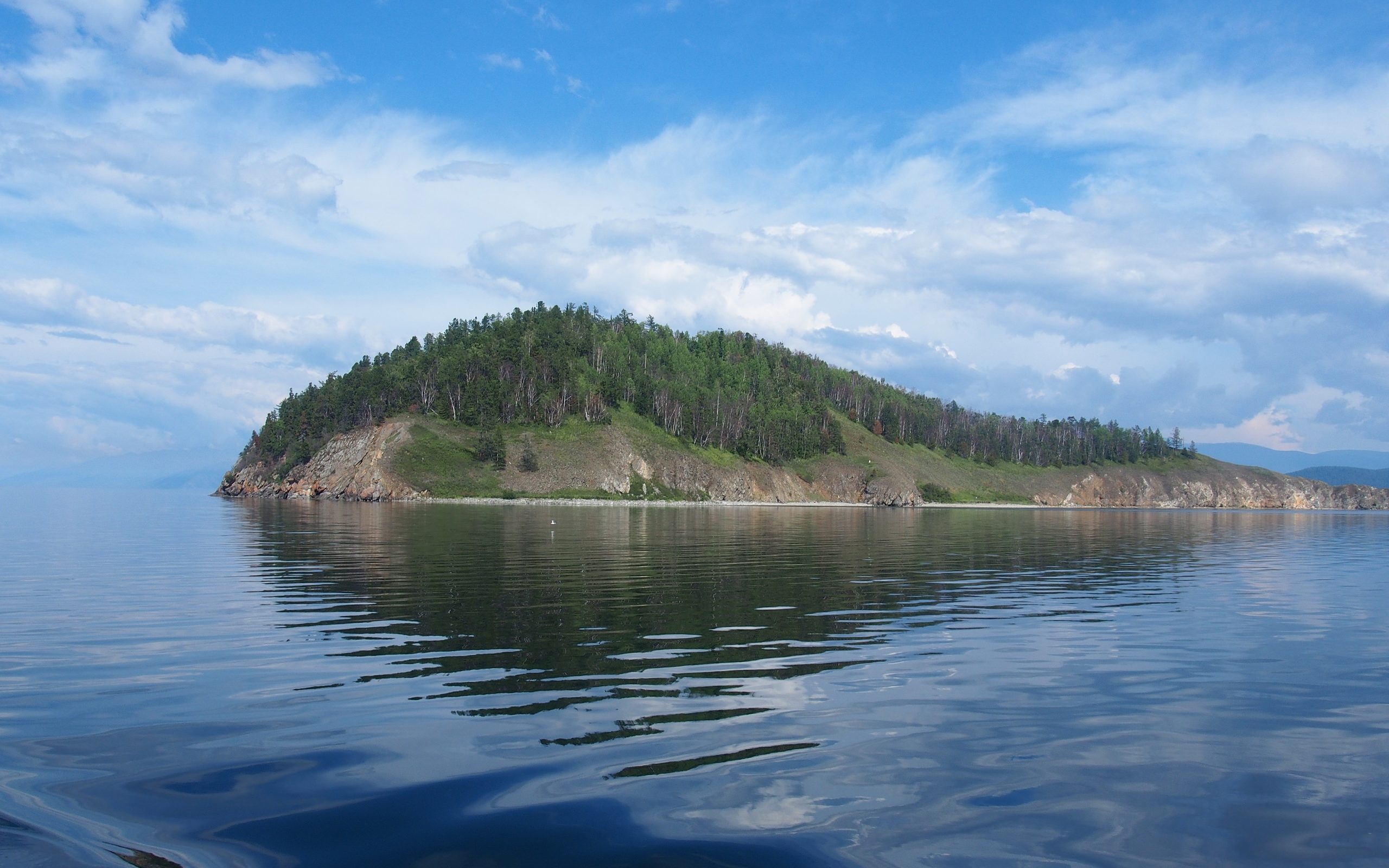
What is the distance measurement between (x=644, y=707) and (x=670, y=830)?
5.34 metres

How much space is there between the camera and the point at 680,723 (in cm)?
1388

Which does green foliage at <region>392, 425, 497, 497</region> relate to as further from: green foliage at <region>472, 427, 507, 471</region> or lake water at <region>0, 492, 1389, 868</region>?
lake water at <region>0, 492, 1389, 868</region>

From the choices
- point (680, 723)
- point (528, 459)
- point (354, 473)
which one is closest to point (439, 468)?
point (354, 473)

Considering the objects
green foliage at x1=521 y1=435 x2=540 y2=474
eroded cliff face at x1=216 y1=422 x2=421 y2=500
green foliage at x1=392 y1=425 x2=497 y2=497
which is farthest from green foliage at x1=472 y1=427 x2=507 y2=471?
eroded cliff face at x1=216 y1=422 x2=421 y2=500

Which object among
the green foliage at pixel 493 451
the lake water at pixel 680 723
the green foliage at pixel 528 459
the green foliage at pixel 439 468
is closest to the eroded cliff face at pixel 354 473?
the green foliage at pixel 439 468

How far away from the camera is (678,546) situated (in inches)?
2169

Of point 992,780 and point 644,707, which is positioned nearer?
point 992,780

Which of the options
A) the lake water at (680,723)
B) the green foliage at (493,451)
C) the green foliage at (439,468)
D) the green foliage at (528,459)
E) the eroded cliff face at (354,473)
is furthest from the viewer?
the green foliage at (528,459)

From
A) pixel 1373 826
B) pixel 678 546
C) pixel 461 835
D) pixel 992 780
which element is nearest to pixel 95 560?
pixel 678 546

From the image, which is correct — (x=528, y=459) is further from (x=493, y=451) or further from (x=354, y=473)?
(x=354, y=473)

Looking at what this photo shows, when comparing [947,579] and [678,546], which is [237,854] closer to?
[947,579]

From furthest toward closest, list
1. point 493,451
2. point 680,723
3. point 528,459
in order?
point 493,451 < point 528,459 < point 680,723

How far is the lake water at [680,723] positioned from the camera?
9.48 m

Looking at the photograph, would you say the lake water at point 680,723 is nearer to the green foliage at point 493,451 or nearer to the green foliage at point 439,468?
the green foliage at point 439,468
